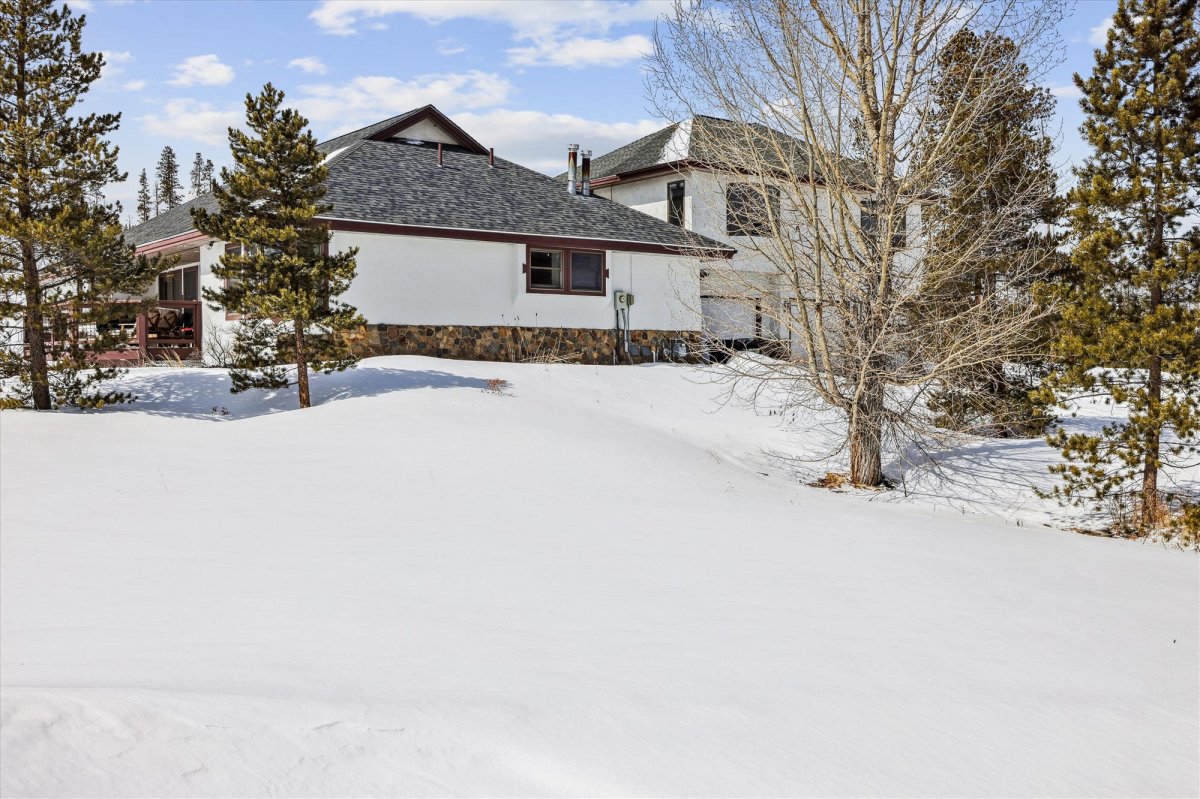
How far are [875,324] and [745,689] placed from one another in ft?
36.0

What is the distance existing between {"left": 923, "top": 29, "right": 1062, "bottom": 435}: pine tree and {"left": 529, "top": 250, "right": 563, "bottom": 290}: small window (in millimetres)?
10877

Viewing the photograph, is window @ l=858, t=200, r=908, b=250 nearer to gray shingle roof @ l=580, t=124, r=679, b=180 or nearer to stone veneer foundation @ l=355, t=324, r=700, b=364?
stone veneer foundation @ l=355, t=324, r=700, b=364

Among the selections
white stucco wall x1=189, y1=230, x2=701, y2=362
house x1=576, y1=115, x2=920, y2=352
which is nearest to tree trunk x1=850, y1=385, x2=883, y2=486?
house x1=576, y1=115, x2=920, y2=352

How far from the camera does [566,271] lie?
1017 inches

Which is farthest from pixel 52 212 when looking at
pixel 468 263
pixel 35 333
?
pixel 468 263

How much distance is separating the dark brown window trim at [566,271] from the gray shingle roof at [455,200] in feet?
1.50

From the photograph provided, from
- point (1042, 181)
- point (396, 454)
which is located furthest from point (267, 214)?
point (1042, 181)

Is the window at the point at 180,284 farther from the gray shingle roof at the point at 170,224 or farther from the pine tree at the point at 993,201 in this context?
the pine tree at the point at 993,201

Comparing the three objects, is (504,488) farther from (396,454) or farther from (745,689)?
(745,689)

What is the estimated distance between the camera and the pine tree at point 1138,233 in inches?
510

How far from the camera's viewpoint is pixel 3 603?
604 cm

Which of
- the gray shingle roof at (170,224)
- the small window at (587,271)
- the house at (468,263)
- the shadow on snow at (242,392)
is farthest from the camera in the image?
the gray shingle roof at (170,224)

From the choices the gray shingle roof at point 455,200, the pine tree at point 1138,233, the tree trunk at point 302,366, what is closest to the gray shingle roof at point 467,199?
the gray shingle roof at point 455,200

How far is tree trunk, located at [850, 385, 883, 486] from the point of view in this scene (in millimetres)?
15102
